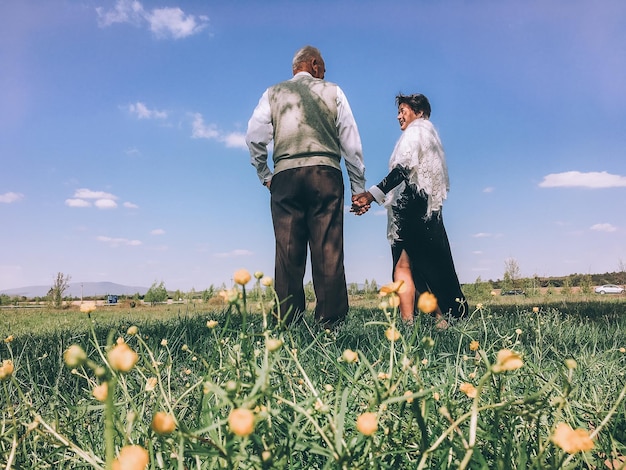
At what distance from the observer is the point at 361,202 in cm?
409

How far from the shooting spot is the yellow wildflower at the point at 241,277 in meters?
0.71

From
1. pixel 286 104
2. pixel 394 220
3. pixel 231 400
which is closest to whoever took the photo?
pixel 231 400

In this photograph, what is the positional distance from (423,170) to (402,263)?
87 centimetres

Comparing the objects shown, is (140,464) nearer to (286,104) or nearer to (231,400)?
(231,400)

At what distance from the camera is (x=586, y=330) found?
327 cm

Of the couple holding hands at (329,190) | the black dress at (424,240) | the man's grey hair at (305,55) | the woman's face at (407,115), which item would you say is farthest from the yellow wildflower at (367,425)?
the woman's face at (407,115)

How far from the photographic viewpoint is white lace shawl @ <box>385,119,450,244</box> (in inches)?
155

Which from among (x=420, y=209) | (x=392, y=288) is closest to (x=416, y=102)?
(x=420, y=209)

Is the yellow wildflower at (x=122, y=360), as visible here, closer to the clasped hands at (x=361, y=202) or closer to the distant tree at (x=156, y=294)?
the clasped hands at (x=361, y=202)

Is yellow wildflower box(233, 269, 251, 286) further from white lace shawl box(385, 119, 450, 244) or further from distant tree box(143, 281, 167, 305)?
distant tree box(143, 281, 167, 305)

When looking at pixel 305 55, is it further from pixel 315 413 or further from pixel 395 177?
pixel 315 413

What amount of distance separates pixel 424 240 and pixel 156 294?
19.2 m

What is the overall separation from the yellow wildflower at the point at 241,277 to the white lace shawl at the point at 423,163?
339 centimetres

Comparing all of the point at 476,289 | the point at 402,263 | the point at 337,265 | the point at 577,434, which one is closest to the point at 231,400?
the point at 577,434
